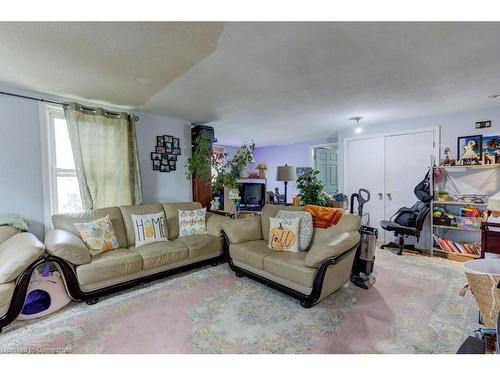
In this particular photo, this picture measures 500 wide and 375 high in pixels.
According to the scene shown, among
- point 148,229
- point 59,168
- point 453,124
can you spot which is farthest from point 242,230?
point 453,124

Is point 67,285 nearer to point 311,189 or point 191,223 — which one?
point 191,223

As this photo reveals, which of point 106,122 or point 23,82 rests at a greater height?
point 23,82

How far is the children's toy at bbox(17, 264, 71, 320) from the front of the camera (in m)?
2.11

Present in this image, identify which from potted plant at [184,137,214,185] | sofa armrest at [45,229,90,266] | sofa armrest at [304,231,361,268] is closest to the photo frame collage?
potted plant at [184,137,214,185]

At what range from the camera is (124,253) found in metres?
2.62

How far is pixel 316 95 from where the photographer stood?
2.95 metres

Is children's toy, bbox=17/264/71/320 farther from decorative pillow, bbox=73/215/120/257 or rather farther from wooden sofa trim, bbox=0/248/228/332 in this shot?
decorative pillow, bbox=73/215/120/257

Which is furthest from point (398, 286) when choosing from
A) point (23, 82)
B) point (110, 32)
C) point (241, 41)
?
point (23, 82)

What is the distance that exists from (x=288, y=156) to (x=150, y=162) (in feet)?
13.8

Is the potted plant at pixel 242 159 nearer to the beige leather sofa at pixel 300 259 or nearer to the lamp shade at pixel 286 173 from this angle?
the lamp shade at pixel 286 173

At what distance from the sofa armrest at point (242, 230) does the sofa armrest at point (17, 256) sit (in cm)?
185

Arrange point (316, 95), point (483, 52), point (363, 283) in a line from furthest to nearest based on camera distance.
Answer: point (316, 95) < point (363, 283) < point (483, 52)
